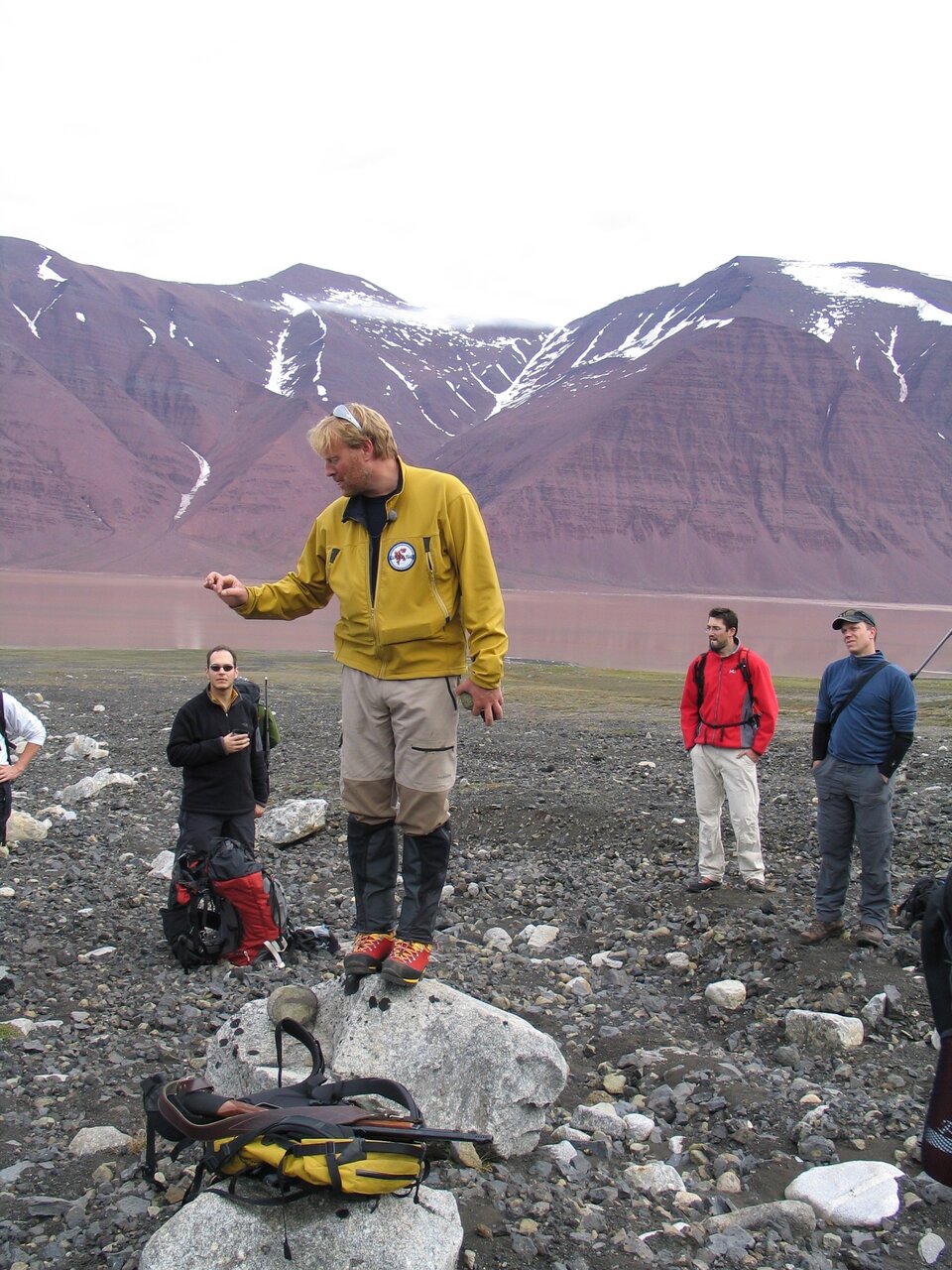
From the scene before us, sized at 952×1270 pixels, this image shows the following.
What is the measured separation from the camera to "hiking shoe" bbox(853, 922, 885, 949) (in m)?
7.08

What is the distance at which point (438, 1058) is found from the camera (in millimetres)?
4570

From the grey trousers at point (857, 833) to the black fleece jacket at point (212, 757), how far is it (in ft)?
13.3

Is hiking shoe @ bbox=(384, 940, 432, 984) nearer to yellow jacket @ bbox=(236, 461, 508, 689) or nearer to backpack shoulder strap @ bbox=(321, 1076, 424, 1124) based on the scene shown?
backpack shoulder strap @ bbox=(321, 1076, 424, 1124)

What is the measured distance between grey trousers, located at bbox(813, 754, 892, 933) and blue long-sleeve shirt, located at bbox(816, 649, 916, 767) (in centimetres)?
10

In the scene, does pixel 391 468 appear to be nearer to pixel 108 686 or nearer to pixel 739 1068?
pixel 739 1068

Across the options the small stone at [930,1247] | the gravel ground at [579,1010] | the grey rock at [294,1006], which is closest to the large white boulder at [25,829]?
the gravel ground at [579,1010]

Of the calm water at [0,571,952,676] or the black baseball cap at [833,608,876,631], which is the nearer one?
the black baseball cap at [833,608,876,631]

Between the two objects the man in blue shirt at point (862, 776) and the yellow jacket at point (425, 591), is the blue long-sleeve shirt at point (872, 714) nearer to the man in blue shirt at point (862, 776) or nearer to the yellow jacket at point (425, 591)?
the man in blue shirt at point (862, 776)

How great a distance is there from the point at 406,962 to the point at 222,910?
2584mm

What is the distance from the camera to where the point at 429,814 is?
15.6 ft

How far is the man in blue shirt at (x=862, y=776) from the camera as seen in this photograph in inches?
283

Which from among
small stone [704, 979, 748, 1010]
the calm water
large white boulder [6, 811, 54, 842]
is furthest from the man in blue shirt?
the calm water

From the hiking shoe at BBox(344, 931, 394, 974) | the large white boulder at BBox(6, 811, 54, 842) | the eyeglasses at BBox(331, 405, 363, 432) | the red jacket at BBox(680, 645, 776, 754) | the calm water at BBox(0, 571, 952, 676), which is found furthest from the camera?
the calm water at BBox(0, 571, 952, 676)

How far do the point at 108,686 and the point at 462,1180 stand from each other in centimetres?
2836
